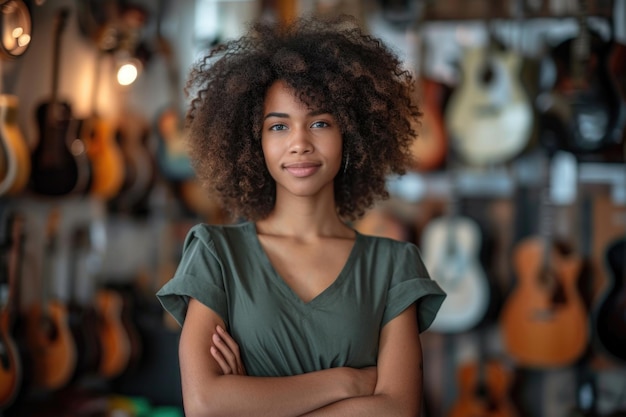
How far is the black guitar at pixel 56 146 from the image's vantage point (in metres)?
3.59

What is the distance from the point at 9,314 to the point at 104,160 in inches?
44.2

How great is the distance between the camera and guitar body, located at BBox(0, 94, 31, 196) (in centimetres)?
325

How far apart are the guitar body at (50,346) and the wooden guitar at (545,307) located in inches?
80.4

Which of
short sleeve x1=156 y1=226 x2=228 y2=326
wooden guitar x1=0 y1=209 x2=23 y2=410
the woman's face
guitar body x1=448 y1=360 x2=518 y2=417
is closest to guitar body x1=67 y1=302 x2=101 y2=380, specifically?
wooden guitar x1=0 y1=209 x2=23 y2=410

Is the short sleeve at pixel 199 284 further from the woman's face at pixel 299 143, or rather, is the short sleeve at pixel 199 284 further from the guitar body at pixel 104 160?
the guitar body at pixel 104 160

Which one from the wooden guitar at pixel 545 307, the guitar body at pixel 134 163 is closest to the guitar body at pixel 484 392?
the wooden guitar at pixel 545 307

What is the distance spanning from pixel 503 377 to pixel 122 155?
219 cm

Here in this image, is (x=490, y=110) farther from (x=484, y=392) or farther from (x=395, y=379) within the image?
(x=395, y=379)

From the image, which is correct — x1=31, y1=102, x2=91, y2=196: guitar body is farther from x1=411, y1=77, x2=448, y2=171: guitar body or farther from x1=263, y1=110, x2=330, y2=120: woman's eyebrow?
x1=263, y1=110, x2=330, y2=120: woman's eyebrow

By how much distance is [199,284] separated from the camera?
1.77 m

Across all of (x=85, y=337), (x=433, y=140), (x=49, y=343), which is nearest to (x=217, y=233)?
(x=49, y=343)

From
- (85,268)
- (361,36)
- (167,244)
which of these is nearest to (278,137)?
(361,36)

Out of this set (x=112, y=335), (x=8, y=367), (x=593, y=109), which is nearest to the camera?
(x=8, y=367)

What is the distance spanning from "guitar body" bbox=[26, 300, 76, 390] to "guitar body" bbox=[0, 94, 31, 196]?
65cm
